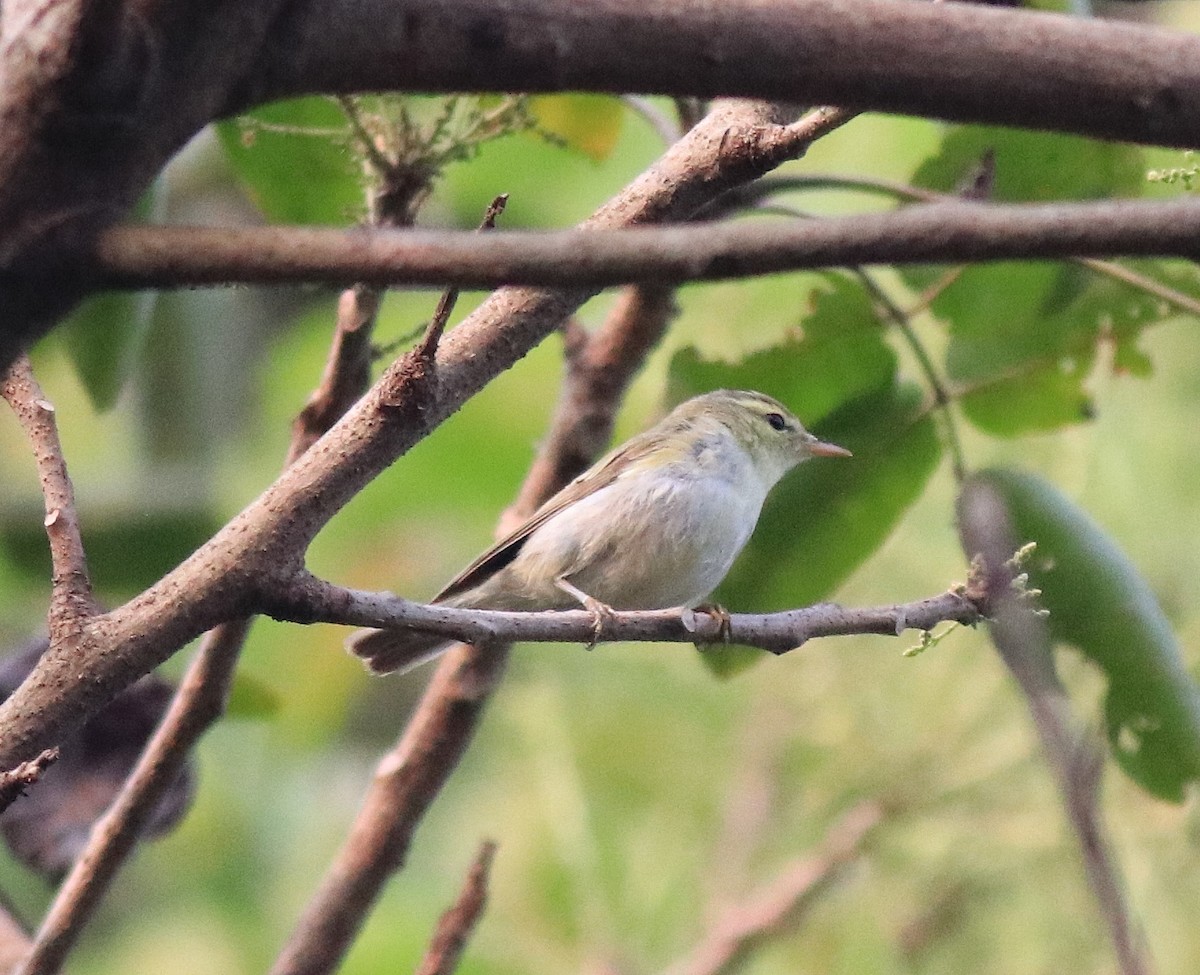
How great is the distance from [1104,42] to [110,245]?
0.50 metres

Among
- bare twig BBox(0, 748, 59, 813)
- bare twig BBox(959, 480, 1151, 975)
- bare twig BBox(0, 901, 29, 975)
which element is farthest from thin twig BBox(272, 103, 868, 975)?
bare twig BBox(959, 480, 1151, 975)

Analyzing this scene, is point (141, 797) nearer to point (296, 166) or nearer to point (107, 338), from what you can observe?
point (107, 338)

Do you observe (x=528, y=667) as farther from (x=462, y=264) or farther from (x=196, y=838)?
(x=462, y=264)

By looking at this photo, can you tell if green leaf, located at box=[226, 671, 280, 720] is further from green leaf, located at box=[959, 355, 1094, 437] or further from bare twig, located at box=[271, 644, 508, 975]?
green leaf, located at box=[959, 355, 1094, 437]

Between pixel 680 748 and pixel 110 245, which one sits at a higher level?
pixel 110 245

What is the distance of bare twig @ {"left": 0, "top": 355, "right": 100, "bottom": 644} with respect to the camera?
1.27m

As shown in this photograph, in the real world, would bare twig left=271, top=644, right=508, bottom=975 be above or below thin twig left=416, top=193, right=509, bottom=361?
below

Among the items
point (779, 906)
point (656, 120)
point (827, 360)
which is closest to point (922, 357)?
point (827, 360)

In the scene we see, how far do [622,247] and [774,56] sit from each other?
0.13m

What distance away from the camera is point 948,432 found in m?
2.25

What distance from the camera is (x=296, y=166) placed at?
2.27m

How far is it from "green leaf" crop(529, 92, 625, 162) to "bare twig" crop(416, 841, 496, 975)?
1.25 metres

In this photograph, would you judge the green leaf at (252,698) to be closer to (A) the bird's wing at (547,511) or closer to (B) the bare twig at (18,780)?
(A) the bird's wing at (547,511)

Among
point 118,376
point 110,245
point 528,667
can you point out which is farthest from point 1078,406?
point 528,667
